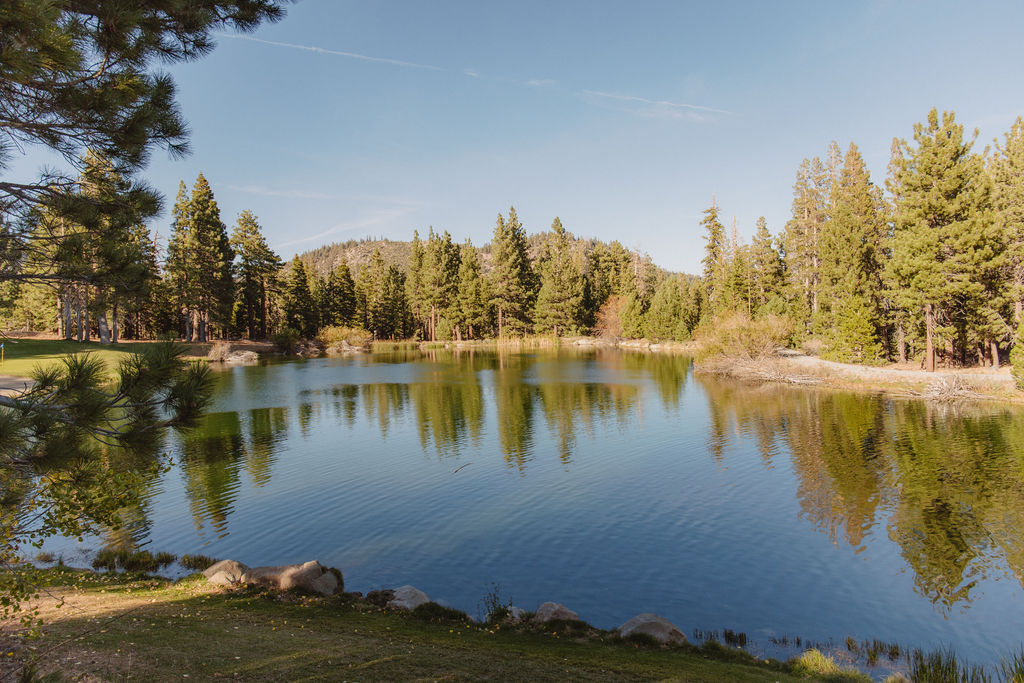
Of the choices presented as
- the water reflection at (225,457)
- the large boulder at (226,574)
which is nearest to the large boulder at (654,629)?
the large boulder at (226,574)

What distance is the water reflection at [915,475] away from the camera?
11.9m

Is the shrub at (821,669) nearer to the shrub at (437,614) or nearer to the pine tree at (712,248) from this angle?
the shrub at (437,614)

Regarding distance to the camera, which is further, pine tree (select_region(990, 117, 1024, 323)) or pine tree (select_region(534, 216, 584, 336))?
pine tree (select_region(534, 216, 584, 336))

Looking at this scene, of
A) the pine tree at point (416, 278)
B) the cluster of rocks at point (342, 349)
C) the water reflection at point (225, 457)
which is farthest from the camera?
the pine tree at point (416, 278)

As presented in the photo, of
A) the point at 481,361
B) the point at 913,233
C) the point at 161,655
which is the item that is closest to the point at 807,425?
the point at 913,233

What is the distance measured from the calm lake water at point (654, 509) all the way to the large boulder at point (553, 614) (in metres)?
1.11

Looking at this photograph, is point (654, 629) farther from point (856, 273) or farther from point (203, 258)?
point (203, 258)

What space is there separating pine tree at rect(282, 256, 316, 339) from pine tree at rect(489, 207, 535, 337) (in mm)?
26180

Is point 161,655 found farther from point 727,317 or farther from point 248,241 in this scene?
point 248,241

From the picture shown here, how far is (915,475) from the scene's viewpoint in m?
17.0

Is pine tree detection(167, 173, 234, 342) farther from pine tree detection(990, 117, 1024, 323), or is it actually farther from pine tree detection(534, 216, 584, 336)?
pine tree detection(990, 117, 1024, 323)

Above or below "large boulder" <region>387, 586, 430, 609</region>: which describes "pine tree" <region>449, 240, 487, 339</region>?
above

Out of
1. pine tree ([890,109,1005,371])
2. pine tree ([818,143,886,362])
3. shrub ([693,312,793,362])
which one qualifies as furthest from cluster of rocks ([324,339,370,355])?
pine tree ([890,109,1005,371])

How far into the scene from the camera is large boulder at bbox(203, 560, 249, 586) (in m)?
9.80
